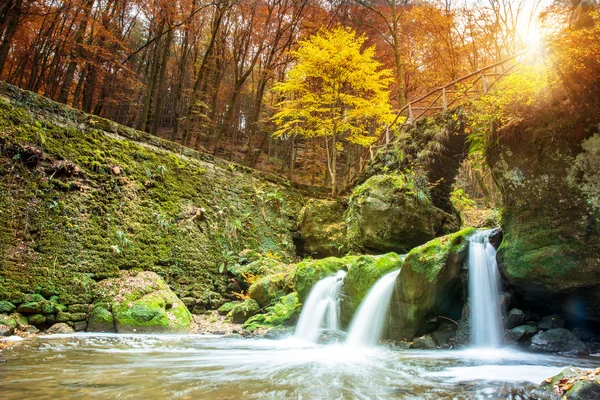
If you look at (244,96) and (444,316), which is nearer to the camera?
(444,316)

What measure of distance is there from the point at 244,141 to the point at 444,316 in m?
23.8

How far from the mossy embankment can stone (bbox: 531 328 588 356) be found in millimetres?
7183

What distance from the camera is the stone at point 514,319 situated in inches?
210

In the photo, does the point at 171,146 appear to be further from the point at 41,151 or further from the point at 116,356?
the point at 116,356

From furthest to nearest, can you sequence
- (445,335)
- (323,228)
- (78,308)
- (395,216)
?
(323,228), (395,216), (78,308), (445,335)

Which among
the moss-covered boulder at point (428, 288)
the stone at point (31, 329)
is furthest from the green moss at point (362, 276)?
the stone at point (31, 329)

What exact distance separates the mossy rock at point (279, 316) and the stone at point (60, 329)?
132 inches

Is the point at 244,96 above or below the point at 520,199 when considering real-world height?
above

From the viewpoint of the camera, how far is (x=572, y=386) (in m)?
2.46

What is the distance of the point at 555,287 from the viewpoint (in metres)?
4.80

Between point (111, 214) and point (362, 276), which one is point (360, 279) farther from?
point (111, 214)

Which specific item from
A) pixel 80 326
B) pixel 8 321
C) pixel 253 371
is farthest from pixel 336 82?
pixel 8 321

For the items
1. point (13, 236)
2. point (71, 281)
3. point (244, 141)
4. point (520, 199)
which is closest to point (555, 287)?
point (520, 199)

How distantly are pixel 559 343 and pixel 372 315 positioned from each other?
272 centimetres
